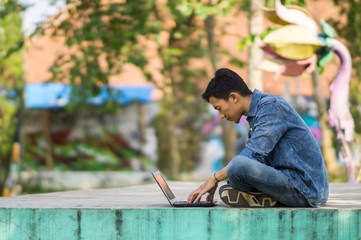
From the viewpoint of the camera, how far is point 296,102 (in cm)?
1499

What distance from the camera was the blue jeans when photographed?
10.9 ft

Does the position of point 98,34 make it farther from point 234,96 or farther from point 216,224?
point 216,224

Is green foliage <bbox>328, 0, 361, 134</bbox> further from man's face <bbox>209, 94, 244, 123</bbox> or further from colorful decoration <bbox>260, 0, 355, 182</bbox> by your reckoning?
man's face <bbox>209, 94, 244, 123</bbox>

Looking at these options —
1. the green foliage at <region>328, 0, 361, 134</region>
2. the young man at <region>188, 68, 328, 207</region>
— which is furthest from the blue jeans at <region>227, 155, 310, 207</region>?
the green foliage at <region>328, 0, 361, 134</region>

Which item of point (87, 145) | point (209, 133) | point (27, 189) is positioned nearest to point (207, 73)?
point (209, 133)

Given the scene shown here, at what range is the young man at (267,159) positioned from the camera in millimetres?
3338

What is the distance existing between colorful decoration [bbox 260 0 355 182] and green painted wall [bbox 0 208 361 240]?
360 cm

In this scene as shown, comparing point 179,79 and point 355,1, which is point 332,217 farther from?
point 179,79

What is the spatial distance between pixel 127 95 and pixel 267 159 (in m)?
12.5

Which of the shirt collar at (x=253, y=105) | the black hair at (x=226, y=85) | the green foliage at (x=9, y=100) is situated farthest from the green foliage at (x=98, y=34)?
the shirt collar at (x=253, y=105)

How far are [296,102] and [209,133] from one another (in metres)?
2.44

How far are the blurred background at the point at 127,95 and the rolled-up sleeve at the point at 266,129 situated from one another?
233 inches

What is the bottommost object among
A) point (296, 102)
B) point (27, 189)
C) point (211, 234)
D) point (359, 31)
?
point (27, 189)

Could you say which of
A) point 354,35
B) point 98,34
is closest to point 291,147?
point 98,34
